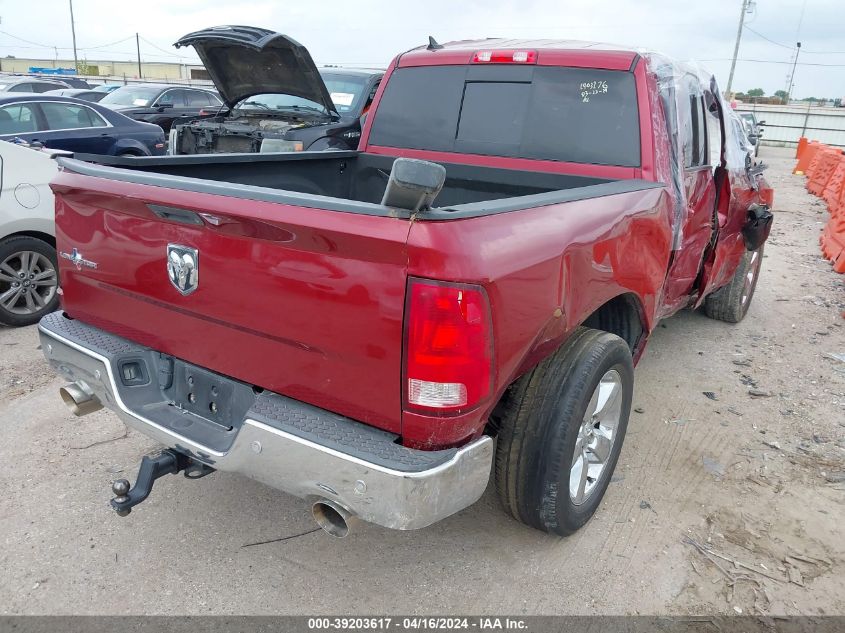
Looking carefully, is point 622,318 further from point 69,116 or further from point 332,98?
point 69,116

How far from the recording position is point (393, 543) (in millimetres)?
2932

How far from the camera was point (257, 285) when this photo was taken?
2213mm

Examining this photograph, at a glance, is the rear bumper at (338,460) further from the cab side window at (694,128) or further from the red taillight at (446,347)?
the cab side window at (694,128)

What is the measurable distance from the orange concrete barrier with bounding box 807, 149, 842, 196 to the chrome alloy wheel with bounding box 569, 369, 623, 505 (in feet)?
47.1

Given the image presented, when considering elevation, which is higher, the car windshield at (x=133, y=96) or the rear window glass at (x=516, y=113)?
the rear window glass at (x=516, y=113)

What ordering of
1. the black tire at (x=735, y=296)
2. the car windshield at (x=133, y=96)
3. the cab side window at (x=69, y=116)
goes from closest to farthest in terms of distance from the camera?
the black tire at (x=735, y=296) → the cab side window at (x=69, y=116) → the car windshield at (x=133, y=96)

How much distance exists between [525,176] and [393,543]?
205 centimetres

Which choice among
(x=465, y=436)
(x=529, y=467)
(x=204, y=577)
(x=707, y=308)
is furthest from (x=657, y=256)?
(x=707, y=308)

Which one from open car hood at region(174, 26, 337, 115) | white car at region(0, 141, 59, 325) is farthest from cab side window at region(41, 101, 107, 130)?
white car at region(0, 141, 59, 325)

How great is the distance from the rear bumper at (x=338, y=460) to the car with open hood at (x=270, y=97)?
5.52m

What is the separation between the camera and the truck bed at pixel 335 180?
2165mm

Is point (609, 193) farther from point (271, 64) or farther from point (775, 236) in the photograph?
point (775, 236)

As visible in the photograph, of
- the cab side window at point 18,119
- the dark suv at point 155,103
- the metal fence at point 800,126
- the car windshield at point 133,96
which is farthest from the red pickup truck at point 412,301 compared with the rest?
the metal fence at point 800,126

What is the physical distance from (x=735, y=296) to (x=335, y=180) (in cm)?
383
